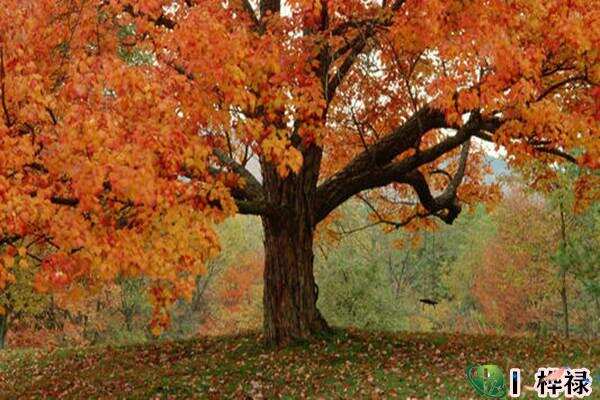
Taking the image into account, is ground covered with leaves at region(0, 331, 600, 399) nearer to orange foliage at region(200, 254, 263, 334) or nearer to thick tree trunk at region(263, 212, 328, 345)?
thick tree trunk at region(263, 212, 328, 345)

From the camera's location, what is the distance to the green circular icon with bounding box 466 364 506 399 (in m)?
10.3

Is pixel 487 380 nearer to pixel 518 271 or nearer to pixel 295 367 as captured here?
pixel 295 367

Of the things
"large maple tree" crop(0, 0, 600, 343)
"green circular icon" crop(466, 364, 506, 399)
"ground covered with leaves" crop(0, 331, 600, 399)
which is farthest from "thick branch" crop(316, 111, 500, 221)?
"green circular icon" crop(466, 364, 506, 399)

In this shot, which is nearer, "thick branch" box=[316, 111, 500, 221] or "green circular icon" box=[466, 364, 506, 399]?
"green circular icon" box=[466, 364, 506, 399]

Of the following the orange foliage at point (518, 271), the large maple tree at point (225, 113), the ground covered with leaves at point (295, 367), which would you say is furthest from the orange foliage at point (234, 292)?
the large maple tree at point (225, 113)

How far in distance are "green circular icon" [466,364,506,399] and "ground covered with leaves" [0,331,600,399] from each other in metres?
0.18

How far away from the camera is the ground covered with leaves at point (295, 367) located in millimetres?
11847

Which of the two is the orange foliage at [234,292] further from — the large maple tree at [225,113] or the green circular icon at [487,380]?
the green circular icon at [487,380]

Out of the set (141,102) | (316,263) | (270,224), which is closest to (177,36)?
(141,102)

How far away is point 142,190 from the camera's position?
7.31 meters

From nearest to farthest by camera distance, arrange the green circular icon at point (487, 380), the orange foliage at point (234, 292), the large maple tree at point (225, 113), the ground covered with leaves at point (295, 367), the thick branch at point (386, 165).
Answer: the large maple tree at point (225, 113), the green circular icon at point (487, 380), the ground covered with leaves at point (295, 367), the thick branch at point (386, 165), the orange foliage at point (234, 292)

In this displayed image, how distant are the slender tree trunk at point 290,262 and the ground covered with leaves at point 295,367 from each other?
470mm

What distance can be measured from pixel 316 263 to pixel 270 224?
1617 cm

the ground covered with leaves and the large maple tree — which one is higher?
the large maple tree
